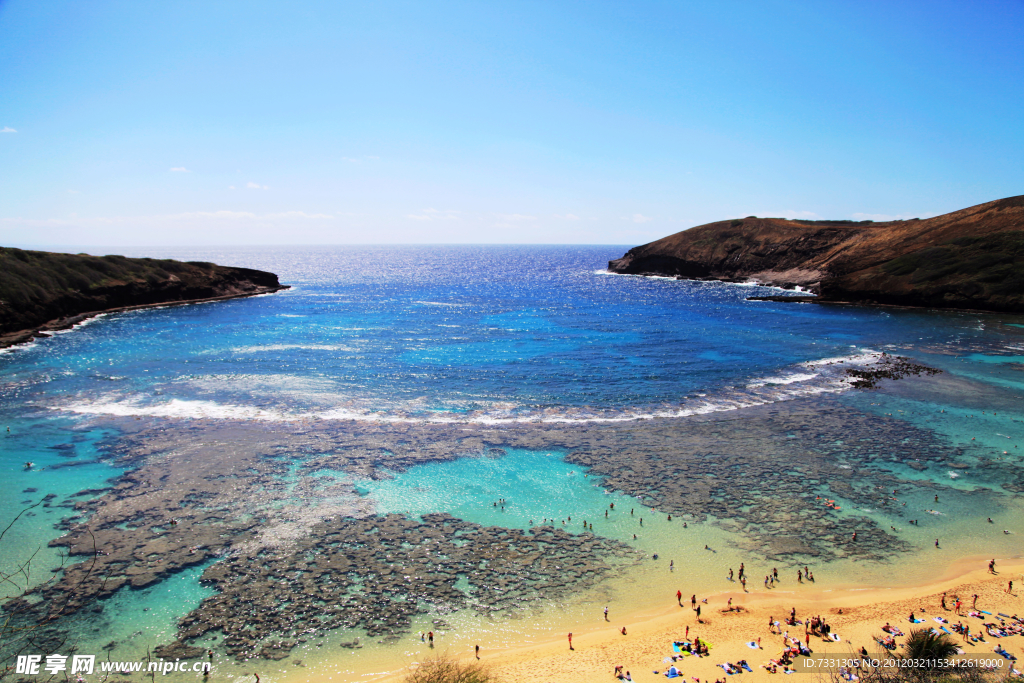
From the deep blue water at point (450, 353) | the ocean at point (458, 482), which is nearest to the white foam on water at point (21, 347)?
the ocean at point (458, 482)

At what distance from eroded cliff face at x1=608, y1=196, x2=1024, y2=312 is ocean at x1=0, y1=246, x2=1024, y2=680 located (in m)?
Answer: 28.7

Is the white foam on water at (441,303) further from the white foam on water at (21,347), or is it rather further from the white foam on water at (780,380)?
the white foam on water at (780,380)

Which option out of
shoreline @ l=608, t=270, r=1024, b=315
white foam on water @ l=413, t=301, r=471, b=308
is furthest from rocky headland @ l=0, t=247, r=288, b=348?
shoreline @ l=608, t=270, r=1024, b=315

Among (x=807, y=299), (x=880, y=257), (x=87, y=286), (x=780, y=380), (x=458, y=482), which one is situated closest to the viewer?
(x=458, y=482)

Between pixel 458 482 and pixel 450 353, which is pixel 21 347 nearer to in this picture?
pixel 450 353

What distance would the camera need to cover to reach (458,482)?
1496 inches

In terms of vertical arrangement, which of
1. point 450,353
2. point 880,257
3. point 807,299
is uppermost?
point 880,257

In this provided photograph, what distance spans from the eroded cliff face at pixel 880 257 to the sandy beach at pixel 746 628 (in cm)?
9681

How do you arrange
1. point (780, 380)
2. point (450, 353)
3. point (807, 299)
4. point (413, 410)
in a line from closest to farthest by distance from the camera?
point (413, 410) → point (780, 380) → point (450, 353) → point (807, 299)

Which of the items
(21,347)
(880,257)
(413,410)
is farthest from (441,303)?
(880,257)

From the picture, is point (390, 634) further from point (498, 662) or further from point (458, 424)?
point (458, 424)

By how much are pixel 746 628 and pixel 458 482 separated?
20.6 meters

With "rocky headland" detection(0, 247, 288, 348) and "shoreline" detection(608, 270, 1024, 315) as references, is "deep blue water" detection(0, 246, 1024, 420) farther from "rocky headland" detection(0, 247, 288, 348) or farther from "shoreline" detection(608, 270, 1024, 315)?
"rocky headland" detection(0, 247, 288, 348)

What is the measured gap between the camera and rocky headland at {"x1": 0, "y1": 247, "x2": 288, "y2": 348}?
83.2 m
